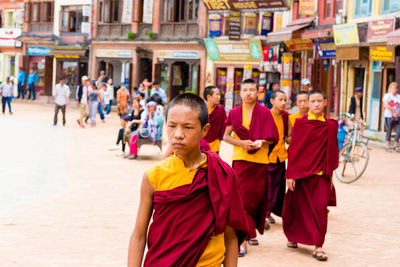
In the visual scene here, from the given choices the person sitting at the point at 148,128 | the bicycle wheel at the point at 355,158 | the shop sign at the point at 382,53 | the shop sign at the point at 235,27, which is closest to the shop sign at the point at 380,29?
the shop sign at the point at 382,53

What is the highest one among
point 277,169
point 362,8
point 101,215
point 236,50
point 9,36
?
point 362,8

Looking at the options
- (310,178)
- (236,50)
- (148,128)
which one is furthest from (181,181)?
→ (236,50)

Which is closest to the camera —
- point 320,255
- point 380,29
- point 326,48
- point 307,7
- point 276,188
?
point 320,255

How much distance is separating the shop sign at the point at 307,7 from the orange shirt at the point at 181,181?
24664mm

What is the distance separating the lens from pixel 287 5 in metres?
29.2

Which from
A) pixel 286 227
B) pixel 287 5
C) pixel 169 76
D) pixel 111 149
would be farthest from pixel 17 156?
pixel 169 76

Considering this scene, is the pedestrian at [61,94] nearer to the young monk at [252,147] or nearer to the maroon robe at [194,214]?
the young monk at [252,147]

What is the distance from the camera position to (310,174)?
22.7ft

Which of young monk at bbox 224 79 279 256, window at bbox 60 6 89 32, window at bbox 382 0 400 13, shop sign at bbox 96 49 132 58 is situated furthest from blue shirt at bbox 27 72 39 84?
young monk at bbox 224 79 279 256

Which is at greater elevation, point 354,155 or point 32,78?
point 32,78

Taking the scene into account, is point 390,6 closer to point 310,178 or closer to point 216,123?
→ point 216,123

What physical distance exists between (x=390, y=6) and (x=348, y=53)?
2.64m

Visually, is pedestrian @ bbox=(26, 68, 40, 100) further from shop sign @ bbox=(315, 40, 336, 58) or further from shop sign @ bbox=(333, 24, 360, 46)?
shop sign @ bbox=(333, 24, 360, 46)

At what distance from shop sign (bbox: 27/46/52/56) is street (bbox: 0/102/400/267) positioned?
31.1m
